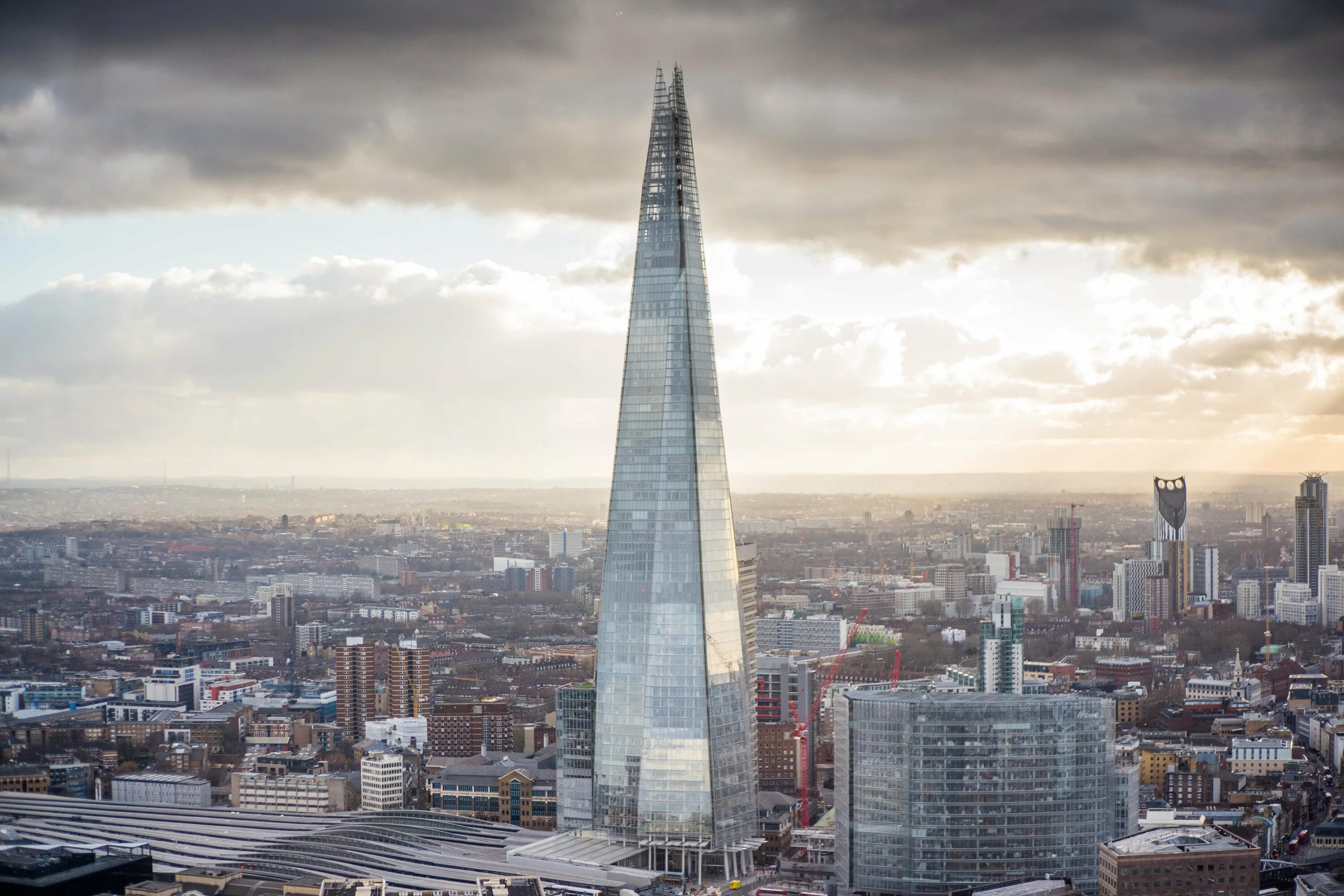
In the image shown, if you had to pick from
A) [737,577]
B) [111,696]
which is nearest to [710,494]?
[737,577]

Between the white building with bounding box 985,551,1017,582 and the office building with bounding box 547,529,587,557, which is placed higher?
the office building with bounding box 547,529,587,557

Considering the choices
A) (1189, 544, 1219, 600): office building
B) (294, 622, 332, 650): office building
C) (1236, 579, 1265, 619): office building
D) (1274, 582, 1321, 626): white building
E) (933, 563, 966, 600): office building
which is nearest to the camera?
(294, 622, 332, 650): office building

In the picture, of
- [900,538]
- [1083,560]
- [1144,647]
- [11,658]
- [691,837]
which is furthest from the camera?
[900,538]

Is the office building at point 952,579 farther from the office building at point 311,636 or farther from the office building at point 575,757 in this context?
the office building at point 575,757

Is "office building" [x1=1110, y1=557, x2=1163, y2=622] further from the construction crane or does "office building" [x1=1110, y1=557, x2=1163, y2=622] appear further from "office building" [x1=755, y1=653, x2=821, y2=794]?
"office building" [x1=755, y1=653, x2=821, y2=794]

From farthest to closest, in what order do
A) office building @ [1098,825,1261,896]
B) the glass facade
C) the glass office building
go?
the glass facade, the glass office building, office building @ [1098,825,1261,896]

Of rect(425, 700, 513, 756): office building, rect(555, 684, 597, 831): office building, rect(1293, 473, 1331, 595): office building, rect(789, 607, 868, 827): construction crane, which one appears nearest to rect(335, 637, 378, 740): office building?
rect(425, 700, 513, 756): office building

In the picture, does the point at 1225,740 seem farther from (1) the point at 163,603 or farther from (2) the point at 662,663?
(1) the point at 163,603
